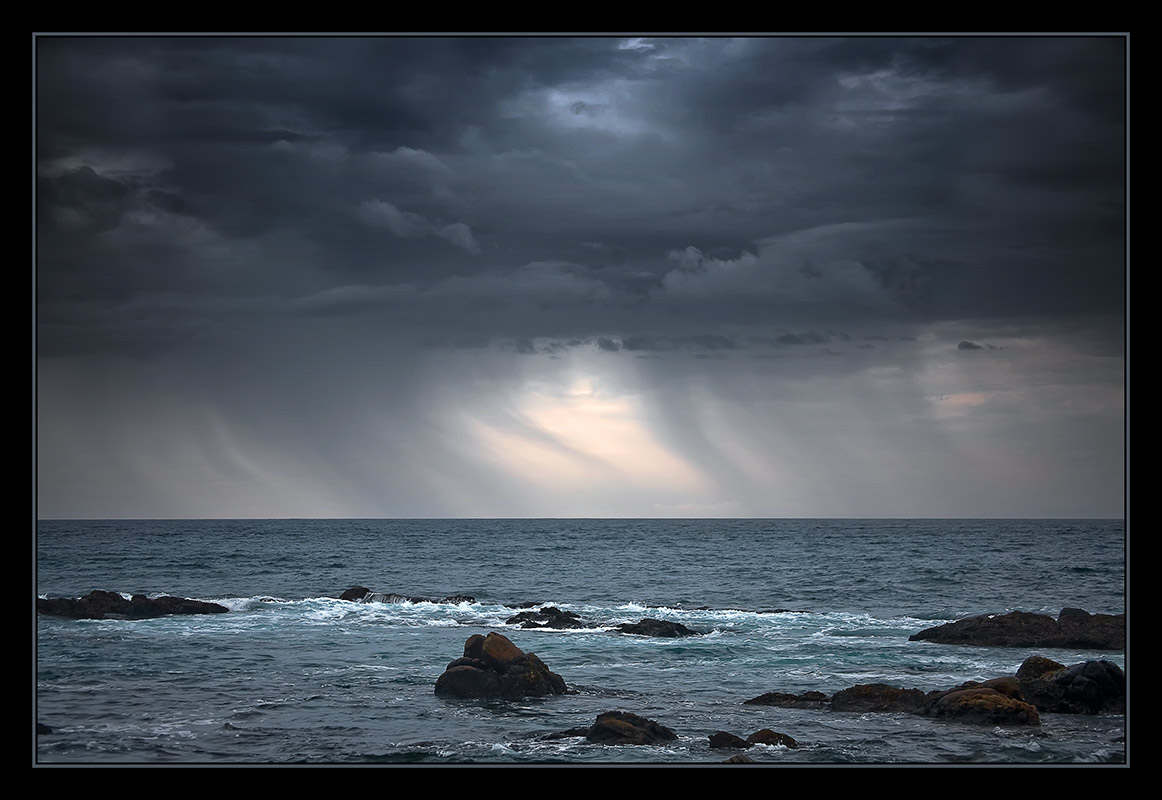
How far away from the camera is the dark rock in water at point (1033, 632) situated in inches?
878

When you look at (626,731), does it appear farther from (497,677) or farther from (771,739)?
(497,677)

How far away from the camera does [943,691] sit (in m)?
15.7

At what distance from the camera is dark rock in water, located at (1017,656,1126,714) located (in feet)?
48.8

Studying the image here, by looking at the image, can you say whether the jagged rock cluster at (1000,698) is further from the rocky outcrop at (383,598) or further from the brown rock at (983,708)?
the rocky outcrop at (383,598)

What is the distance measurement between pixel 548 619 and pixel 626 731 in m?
16.1

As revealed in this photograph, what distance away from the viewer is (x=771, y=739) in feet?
42.5

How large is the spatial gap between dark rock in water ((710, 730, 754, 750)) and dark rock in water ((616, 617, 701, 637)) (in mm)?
12250

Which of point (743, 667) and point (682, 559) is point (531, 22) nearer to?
point (743, 667)

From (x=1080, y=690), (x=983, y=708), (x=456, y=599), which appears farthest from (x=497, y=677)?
(x=456, y=599)

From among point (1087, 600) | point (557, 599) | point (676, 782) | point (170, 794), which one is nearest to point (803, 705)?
point (676, 782)

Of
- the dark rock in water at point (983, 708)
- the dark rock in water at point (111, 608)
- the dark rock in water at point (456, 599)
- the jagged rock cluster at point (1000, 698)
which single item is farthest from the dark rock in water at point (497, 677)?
the dark rock in water at point (456, 599)

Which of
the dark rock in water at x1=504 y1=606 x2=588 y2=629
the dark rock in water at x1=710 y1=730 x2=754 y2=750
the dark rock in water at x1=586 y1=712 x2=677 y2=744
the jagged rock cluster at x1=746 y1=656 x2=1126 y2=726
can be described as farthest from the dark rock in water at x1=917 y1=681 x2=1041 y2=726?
the dark rock in water at x1=504 y1=606 x2=588 y2=629

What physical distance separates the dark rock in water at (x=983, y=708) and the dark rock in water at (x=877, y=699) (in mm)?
377

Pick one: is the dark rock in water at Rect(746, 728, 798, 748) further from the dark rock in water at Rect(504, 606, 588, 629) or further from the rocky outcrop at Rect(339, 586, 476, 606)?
the rocky outcrop at Rect(339, 586, 476, 606)
